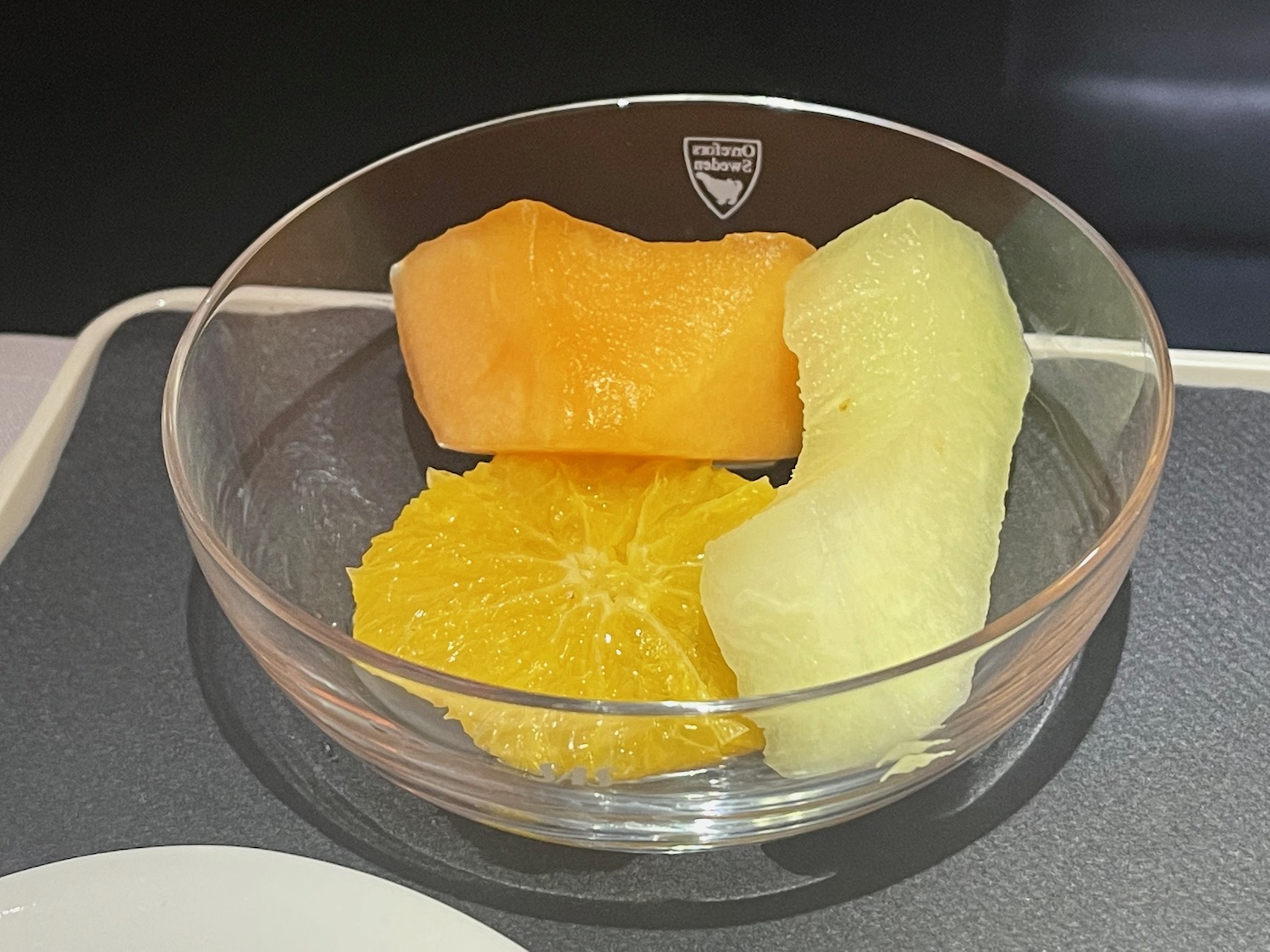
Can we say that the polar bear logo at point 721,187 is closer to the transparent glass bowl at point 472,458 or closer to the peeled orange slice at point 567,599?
the transparent glass bowl at point 472,458

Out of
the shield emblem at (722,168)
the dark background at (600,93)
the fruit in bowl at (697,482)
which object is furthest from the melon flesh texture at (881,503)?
the dark background at (600,93)

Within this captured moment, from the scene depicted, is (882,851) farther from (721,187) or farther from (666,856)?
(721,187)

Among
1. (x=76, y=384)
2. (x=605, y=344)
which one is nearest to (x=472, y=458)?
(x=605, y=344)

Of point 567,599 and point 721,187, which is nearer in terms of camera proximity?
point 567,599

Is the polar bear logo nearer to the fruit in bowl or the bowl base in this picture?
the fruit in bowl

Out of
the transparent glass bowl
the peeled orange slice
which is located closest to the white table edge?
the transparent glass bowl

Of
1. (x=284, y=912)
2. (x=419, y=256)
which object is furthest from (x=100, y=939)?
(x=419, y=256)

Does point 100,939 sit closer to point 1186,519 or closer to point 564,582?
point 564,582
